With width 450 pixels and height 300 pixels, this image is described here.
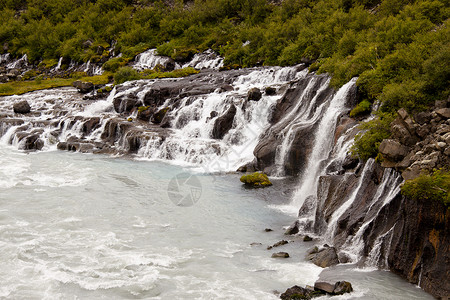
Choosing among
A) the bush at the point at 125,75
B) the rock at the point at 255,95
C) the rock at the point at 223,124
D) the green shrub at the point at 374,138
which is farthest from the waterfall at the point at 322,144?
the bush at the point at 125,75

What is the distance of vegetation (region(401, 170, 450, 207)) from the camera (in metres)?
13.4

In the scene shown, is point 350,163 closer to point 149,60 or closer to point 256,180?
point 256,180

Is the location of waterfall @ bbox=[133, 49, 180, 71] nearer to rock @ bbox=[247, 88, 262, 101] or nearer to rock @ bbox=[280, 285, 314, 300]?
rock @ bbox=[247, 88, 262, 101]

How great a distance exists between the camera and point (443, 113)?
650 inches

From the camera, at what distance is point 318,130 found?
2784 centimetres

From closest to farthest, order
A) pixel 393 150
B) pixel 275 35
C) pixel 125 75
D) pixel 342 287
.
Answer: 1. pixel 342 287
2. pixel 393 150
3. pixel 275 35
4. pixel 125 75

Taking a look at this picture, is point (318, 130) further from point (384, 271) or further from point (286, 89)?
point (384, 271)

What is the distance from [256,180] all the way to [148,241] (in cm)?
1068

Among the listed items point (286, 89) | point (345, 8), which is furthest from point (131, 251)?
point (345, 8)

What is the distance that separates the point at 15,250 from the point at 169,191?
1090cm

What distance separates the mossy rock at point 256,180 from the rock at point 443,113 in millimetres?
12570

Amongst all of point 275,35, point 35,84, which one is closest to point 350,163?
point 275,35

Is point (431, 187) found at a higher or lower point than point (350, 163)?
lower

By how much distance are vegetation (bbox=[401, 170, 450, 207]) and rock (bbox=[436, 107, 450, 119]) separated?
3374 millimetres
